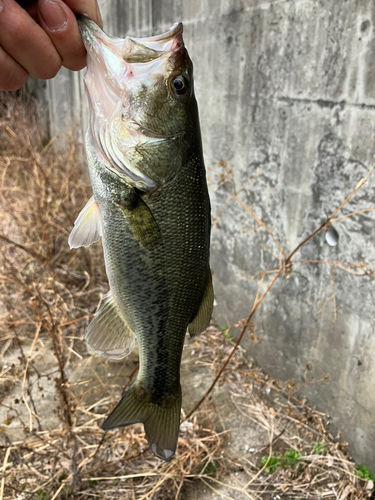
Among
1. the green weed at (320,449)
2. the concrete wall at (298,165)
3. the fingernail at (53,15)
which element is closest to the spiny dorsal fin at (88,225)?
the fingernail at (53,15)

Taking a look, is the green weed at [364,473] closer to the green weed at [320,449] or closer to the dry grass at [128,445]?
the dry grass at [128,445]

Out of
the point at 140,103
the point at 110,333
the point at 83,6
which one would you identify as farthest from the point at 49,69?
the point at 110,333

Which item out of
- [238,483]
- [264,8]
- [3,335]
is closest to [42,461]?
[238,483]

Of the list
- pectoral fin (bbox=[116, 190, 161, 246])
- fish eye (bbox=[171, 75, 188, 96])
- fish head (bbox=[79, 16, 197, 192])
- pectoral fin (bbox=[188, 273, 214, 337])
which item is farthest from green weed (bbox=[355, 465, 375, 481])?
fish eye (bbox=[171, 75, 188, 96])

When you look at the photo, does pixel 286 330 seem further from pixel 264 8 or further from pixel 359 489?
pixel 264 8

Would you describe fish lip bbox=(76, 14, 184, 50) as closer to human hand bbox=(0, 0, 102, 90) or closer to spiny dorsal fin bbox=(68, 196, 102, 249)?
human hand bbox=(0, 0, 102, 90)

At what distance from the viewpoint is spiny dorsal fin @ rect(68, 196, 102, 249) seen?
135 centimetres

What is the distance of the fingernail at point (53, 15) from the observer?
47.1 inches

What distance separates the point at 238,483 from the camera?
2.67 meters

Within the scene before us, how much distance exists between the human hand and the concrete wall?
5.30 ft

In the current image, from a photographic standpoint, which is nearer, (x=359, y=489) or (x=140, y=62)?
(x=140, y=62)

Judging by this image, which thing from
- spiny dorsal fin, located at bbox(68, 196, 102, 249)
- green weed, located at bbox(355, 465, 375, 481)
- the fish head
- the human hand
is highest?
the human hand

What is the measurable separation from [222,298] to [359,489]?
1976 millimetres

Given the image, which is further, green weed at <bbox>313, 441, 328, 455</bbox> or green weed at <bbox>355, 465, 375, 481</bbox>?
green weed at <bbox>313, 441, 328, 455</bbox>
